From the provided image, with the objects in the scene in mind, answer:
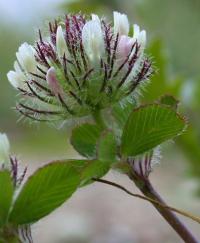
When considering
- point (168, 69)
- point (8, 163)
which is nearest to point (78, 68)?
point (8, 163)

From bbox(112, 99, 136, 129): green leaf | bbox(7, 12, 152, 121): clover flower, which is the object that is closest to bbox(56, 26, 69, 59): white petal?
bbox(7, 12, 152, 121): clover flower

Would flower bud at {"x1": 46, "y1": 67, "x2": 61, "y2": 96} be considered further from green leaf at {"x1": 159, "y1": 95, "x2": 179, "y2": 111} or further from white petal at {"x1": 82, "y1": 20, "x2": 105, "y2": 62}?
green leaf at {"x1": 159, "y1": 95, "x2": 179, "y2": 111}

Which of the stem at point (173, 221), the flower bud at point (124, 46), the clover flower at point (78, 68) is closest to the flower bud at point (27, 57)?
the clover flower at point (78, 68)

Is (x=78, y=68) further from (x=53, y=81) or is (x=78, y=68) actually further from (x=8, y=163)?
(x=8, y=163)

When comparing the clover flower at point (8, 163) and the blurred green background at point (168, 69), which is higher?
the blurred green background at point (168, 69)

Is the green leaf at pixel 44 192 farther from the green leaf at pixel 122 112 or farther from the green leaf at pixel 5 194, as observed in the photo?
the green leaf at pixel 122 112

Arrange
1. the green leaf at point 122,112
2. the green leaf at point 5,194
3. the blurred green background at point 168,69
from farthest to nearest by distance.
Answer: the blurred green background at point 168,69 < the green leaf at point 122,112 < the green leaf at point 5,194
